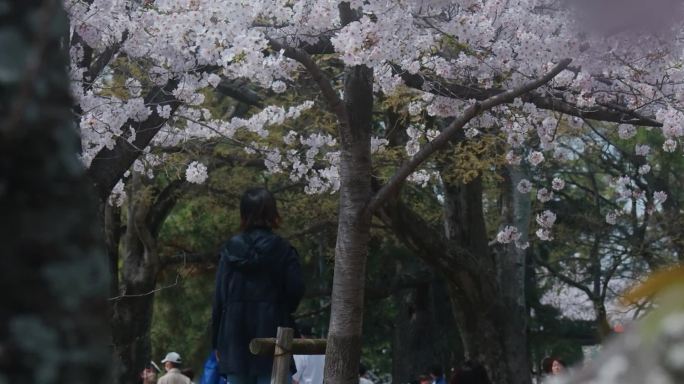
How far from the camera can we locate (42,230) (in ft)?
3.35

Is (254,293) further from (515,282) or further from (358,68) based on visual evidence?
(515,282)

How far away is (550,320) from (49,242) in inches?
→ 815

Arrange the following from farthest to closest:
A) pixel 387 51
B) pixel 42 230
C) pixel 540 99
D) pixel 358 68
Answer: pixel 540 99, pixel 358 68, pixel 387 51, pixel 42 230

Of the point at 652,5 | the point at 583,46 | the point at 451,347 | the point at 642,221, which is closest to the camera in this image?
the point at 652,5

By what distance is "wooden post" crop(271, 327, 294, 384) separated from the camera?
17.3 feet

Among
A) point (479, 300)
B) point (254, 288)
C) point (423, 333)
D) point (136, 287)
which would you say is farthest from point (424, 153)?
point (423, 333)

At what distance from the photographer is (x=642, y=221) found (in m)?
17.7

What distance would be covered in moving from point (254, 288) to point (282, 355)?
1.55ft

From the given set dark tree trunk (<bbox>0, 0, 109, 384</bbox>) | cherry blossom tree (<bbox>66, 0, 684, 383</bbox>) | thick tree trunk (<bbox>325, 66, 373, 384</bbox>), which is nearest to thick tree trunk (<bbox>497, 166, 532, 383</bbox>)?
cherry blossom tree (<bbox>66, 0, 684, 383</bbox>)

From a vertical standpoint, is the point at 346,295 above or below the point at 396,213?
below

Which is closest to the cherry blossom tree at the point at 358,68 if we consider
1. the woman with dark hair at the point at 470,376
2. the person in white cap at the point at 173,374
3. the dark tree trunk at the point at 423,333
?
the woman with dark hair at the point at 470,376

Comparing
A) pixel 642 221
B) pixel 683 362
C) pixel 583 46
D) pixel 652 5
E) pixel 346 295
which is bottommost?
pixel 683 362

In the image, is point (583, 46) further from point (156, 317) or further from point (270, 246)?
point (156, 317)

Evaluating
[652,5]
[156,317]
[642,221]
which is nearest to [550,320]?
[642,221]
